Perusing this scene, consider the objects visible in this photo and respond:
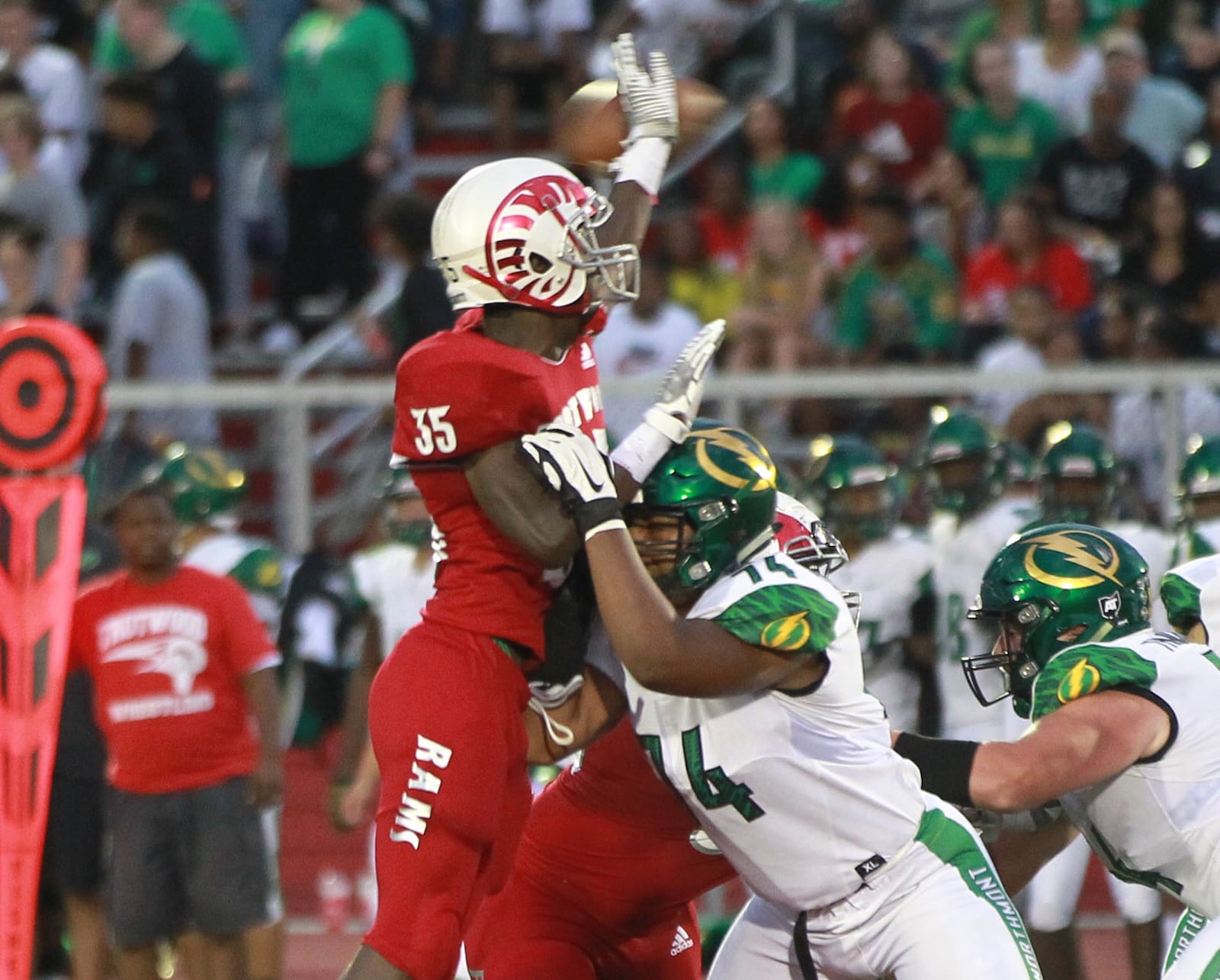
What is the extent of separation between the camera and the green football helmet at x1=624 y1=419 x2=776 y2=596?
4.40 m

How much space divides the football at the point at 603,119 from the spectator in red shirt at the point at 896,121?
4.95 metres

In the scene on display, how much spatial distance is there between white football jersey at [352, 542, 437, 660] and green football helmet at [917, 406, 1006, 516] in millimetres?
1836

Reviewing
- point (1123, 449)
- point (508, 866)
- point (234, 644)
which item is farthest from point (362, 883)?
point (508, 866)

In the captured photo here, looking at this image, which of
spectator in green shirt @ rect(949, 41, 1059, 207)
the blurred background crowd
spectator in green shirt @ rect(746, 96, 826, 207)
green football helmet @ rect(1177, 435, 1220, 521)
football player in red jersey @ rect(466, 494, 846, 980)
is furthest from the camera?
spectator in green shirt @ rect(746, 96, 826, 207)

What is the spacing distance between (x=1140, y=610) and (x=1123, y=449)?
4.34 meters

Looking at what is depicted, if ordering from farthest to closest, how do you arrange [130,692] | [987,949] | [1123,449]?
[1123,449]
[130,692]
[987,949]

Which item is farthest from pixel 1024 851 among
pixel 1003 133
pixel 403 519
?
pixel 1003 133

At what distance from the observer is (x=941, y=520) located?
26.7ft

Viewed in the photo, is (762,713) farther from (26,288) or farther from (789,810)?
(26,288)

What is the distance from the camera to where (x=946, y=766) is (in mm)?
4242

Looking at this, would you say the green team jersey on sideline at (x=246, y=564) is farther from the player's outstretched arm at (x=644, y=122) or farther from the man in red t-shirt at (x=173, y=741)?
the player's outstretched arm at (x=644, y=122)

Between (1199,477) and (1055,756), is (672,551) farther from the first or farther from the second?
(1199,477)

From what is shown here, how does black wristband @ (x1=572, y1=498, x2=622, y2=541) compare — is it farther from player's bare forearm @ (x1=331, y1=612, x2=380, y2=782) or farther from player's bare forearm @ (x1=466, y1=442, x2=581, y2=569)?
player's bare forearm @ (x1=331, y1=612, x2=380, y2=782)

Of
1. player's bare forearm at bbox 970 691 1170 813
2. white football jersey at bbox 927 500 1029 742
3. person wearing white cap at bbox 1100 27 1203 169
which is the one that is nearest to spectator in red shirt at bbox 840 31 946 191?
person wearing white cap at bbox 1100 27 1203 169
